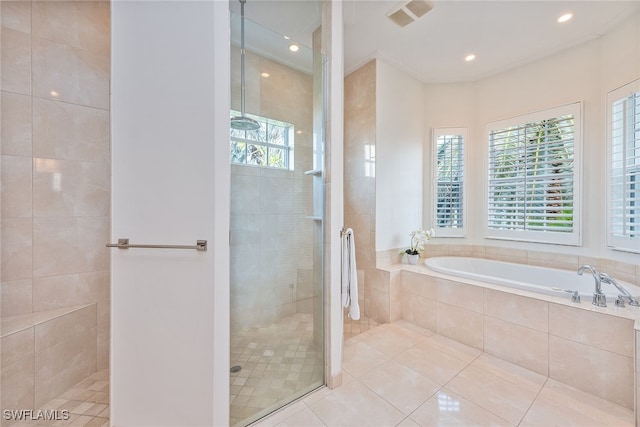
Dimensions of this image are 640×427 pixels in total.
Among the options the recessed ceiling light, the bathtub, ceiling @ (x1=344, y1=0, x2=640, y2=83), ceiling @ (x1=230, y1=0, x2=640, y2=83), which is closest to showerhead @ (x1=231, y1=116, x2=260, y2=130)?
ceiling @ (x1=230, y1=0, x2=640, y2=83)

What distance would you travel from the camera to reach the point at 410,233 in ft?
10.1

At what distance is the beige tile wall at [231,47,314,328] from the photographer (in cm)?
145

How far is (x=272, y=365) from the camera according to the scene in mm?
1561

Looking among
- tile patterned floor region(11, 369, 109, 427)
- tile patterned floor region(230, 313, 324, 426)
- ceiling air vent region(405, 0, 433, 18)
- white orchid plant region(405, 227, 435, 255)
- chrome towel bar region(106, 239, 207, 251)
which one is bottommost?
tile patterned floor region(11, 369, 109, 427)

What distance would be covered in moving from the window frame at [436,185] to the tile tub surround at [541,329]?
1.02m

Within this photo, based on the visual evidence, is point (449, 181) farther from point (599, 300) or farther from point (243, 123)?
point (243, 123)

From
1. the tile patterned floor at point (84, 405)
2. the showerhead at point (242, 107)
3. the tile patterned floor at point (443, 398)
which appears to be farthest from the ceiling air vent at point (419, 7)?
the tile patterned floor at point (84, 405)

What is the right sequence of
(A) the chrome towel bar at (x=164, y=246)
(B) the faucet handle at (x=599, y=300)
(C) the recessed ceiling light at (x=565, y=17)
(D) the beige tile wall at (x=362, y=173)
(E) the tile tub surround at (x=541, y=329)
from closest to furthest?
1. (A) the chrome towel bar at (x=164, y=246)
2. (E) the tile tub surround at (x=541, y=329)
3. (B) the faucet handle at (x=599, y=300)
4. (C) the recessed ceiling light at (x=565, y=17)
5. (D) the beige tile wall at (x=362, y=173)

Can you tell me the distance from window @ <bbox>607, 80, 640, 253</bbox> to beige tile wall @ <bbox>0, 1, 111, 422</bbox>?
13.5 feet

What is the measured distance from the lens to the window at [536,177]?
2.52 m

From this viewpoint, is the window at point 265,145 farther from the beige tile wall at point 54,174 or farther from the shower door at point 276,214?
the beige tile wall at point 54,174

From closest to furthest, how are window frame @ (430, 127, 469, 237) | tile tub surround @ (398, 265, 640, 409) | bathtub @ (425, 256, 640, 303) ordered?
tile tub surround @ (398, 265, 640, 409) → bathtub @ (425, 256, 640, 303) → window frame @ (430, 127, 469, 237)

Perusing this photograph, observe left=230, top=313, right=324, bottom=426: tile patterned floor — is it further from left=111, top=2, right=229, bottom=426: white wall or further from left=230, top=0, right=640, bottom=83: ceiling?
left=230, top=0, right=640, bottom=83: ceiling

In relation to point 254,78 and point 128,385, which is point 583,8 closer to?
point 254,78
